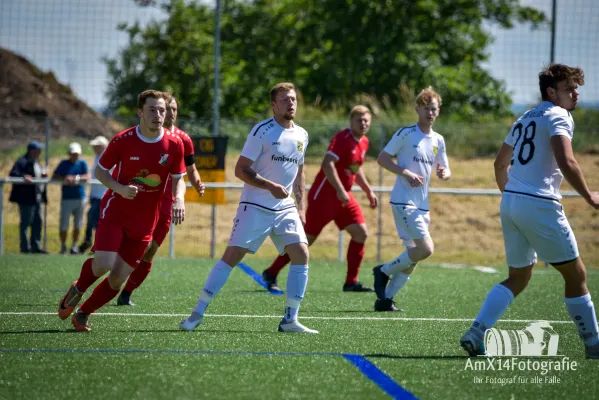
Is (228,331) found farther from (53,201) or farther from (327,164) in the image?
(53,201)

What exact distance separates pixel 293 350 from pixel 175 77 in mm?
24091

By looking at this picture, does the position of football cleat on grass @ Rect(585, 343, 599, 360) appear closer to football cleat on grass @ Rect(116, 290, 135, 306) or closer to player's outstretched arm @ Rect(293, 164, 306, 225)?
player's outstretched arm @ Rect(293, 164, 306, 225)

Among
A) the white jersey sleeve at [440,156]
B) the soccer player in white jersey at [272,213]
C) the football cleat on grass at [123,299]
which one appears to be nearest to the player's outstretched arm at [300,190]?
the soccer player in white jersey at [272,213]

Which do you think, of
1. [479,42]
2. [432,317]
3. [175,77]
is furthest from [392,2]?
[432,317]

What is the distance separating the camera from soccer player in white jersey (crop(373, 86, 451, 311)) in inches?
367

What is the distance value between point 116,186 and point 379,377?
2.66 metres

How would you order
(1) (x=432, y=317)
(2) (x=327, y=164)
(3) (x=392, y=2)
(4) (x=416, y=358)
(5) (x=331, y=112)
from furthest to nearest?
(3) (x=392, y=2) → (5) (x=331, y=112) → (2) (x=327, y=164) → (1) (x=432, y=317) → (4) (x=416, y=358)

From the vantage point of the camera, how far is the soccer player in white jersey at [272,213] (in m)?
7.47

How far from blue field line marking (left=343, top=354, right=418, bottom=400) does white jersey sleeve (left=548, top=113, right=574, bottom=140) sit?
1962 mm

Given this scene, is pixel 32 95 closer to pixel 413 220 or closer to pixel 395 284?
pixel 395 284

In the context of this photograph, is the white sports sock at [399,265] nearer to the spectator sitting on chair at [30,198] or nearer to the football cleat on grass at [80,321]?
the football cleat on grass at [80,321]

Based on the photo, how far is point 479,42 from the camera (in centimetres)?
3169

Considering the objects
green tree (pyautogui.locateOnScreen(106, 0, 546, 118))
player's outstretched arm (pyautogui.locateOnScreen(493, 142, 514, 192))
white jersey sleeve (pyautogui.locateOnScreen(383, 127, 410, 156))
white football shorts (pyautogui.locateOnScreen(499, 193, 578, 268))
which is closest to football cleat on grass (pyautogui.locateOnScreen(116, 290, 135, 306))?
white jersey sleeve (pyautogui.locateOnScreen(383, 127, 410, 156))

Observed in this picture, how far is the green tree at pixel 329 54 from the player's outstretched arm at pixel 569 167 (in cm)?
2094
